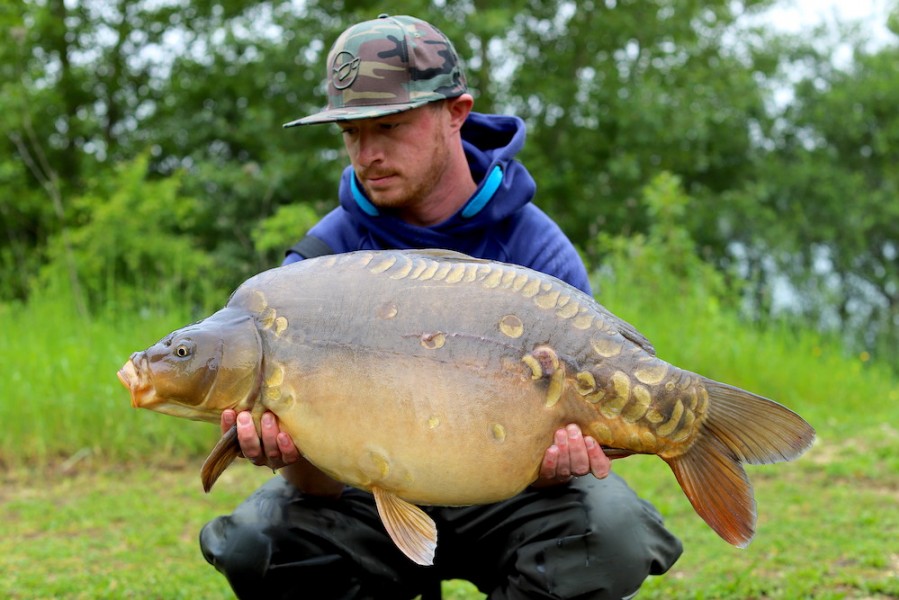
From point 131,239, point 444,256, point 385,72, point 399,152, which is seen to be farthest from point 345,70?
point 131,239

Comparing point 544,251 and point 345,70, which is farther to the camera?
point 544,251

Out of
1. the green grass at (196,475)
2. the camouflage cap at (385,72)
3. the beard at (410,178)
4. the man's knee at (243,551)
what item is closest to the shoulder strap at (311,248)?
the beard at (410,178)

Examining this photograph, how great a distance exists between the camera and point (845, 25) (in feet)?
48.1

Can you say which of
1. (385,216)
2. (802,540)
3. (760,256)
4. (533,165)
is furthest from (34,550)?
(760,256)

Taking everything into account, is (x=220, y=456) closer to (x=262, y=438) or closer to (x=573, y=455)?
(x=262, y=438)

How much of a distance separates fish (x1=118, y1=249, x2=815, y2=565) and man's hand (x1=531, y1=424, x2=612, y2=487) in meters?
0.02

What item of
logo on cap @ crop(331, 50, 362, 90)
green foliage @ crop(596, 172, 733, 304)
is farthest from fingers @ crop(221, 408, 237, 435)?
green foliage @ crop(596, 172, 733, 304)

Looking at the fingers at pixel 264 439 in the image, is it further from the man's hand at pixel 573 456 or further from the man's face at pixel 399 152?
the man's face at pixel 399 152

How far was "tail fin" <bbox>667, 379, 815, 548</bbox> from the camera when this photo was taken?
1.87 meters

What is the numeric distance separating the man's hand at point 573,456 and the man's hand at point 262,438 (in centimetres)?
46

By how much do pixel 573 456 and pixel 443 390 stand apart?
0.89 ft

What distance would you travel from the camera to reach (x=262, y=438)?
1.90m

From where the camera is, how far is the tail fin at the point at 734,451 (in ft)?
6.15

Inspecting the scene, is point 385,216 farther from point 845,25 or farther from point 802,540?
point 845,25
